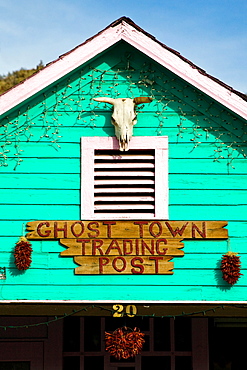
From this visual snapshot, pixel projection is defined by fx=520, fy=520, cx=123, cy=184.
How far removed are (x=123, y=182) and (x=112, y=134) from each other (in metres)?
0.80

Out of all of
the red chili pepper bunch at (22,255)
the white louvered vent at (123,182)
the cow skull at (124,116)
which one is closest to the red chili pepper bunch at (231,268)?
A: the white louvered vent at (123,182)

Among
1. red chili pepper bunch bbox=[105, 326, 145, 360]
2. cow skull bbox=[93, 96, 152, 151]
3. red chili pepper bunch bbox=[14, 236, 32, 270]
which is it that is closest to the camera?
red chili pepper bunch bbox=[105, 326, 145, 360]

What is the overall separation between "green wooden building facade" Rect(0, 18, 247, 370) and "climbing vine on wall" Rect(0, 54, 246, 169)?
2 cm

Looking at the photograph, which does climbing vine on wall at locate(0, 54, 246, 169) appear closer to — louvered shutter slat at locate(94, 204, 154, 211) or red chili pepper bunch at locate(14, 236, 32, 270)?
louvered shutter slat at locate(94, 204, 154, 211)

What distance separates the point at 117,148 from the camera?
8477 millimetres

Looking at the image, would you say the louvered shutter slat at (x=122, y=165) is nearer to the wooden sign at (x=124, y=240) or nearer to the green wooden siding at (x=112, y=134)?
the green wooden siding at (x=112, y=134)

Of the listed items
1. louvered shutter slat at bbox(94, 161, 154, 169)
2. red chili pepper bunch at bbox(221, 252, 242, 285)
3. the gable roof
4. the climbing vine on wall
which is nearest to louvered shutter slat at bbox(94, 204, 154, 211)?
louvered shutter slat at bbox(94, 161, 154, 169)

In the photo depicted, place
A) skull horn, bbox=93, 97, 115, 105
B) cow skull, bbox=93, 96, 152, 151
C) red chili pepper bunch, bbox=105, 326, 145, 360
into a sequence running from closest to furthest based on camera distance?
red chili pepper bunch, bbox=105, 326, 145, 360
cow skull, bbox=93, 96, 152, 151
skull horn, bbox=93, 97, 115, 105

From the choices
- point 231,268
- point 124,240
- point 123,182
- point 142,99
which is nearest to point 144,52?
point 142,99

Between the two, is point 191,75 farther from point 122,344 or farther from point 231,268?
point 122,344

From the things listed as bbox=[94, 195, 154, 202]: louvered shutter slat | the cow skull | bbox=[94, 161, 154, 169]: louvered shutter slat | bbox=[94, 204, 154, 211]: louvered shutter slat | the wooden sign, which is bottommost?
the wooden sign

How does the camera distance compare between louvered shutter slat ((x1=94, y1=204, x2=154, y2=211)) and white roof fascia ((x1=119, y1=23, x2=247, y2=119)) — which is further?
louvered shutter slat ((x1=94, y1=204, x2=154, y2=211))

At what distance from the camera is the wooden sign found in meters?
8.29

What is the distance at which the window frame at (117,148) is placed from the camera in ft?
27.5
